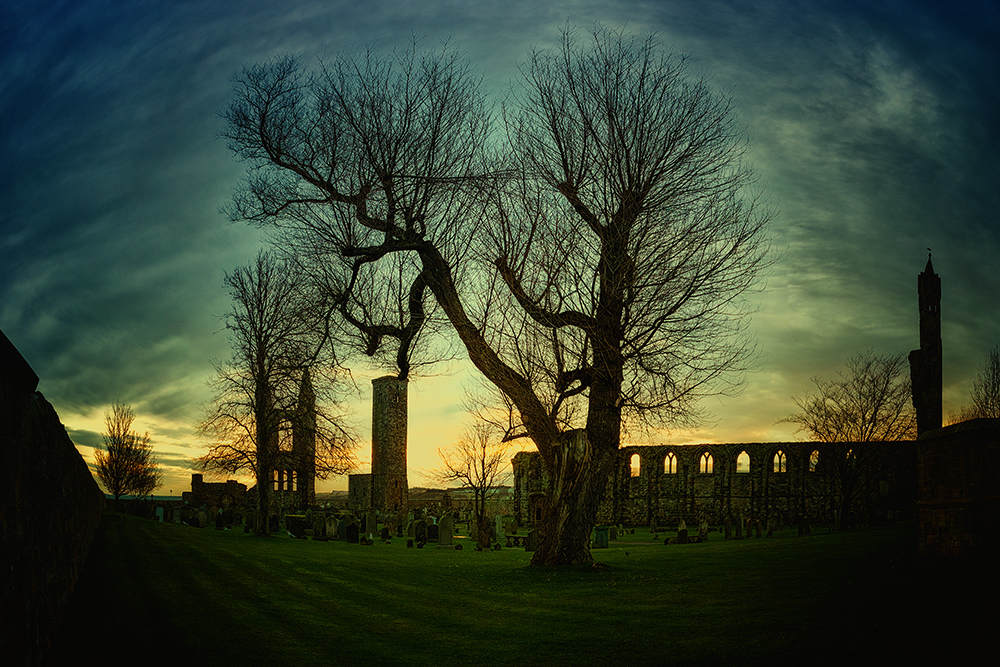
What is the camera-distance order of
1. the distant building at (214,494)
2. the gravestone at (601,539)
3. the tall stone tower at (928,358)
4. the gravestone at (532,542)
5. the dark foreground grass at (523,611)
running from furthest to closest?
the distant building at (214,494), the tall stone tower at (928,358), the gravestone at (601,539), the gravestone at (532,542), the dark foreground grass at (523,611)

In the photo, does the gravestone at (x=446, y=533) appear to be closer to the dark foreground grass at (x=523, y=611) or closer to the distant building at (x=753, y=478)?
the dark foreground grass at (x=523, y=611)

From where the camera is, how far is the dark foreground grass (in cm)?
724

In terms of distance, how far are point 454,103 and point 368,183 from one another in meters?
2.71

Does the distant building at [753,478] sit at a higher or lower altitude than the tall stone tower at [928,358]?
lower

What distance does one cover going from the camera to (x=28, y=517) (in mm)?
5184

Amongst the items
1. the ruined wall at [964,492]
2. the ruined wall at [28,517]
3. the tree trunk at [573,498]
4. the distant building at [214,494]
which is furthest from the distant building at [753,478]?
the ruined wall at [28,517]

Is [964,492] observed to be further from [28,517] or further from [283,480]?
[283,480]

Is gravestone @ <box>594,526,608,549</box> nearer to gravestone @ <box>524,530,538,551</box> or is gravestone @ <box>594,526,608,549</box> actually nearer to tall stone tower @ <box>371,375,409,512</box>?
gravestone @ <box>524,530,538,551</box>

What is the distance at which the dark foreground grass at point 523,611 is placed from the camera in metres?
7.24

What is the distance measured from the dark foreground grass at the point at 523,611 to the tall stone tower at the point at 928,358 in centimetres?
3649

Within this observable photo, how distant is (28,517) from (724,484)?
4738 cm

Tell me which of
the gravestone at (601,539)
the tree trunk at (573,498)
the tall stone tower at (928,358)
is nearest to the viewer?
the tree trunk at (573,498)

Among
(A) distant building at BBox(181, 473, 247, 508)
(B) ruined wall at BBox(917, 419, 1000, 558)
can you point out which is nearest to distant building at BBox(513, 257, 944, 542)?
(A) distant building at BBox(181, 473, 247, 508)

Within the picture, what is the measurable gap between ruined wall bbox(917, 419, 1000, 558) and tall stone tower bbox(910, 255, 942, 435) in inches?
1549
